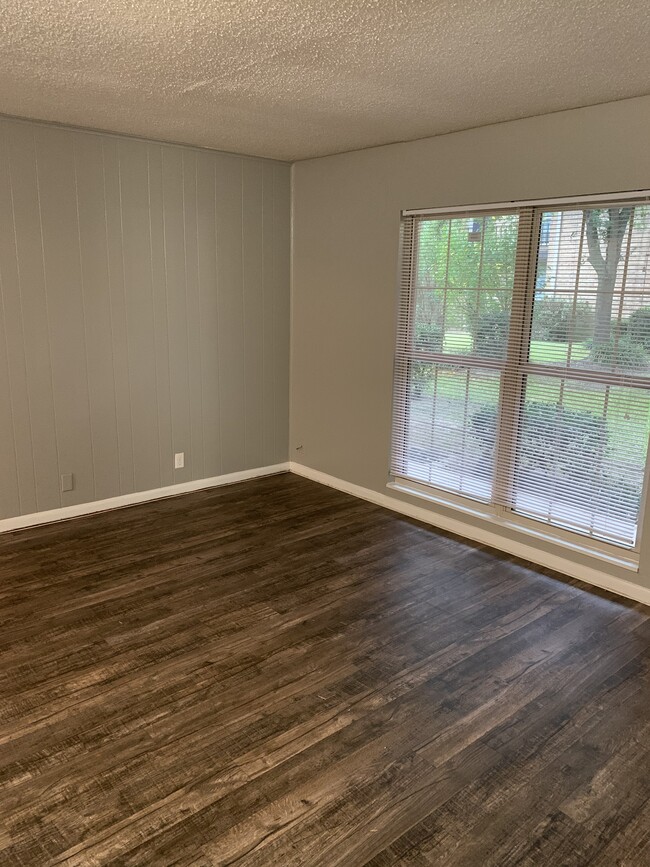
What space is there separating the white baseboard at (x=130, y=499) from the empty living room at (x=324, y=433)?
0.06 feet

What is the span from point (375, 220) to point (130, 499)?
2.58m

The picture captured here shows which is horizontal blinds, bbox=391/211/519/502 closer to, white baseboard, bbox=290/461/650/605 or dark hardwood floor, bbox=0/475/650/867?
white baseboard, bbox=290/461/650/605

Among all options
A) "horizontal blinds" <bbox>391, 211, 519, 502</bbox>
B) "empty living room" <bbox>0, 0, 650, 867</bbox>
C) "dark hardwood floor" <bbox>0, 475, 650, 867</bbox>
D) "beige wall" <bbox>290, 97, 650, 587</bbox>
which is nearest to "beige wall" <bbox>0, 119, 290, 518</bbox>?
"empty living room" <bbox>0, 0, 650, 867</bbox>

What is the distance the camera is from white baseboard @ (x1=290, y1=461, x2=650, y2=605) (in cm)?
345

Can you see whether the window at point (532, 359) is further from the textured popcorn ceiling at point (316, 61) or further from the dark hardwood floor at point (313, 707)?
the textured popcorn ceiling at point (316, 61)

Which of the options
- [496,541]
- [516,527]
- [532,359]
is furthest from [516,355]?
[496,541]

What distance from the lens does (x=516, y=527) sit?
392 centimetres

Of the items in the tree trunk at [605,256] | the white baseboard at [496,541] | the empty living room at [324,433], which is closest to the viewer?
the empty living room at [324,433]

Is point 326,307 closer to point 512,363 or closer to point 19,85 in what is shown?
point 512,363

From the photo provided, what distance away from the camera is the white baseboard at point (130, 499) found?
4.18 meters

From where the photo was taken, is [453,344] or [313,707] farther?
[453,344]

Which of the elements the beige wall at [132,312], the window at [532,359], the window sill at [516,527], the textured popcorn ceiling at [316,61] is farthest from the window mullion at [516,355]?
the beige wall at [132,312]

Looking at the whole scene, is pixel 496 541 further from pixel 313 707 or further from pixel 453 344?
pixel 313 707

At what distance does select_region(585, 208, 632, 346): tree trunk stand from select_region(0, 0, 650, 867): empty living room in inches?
0.5
